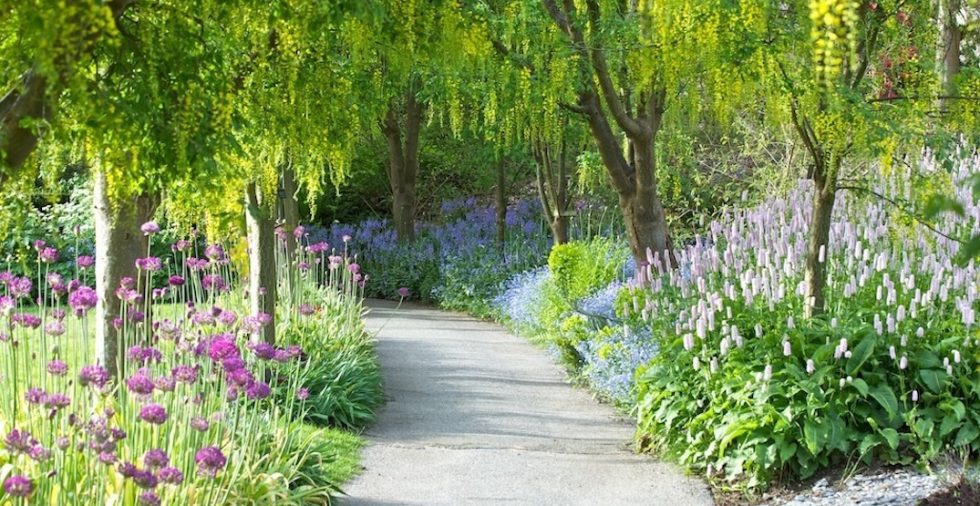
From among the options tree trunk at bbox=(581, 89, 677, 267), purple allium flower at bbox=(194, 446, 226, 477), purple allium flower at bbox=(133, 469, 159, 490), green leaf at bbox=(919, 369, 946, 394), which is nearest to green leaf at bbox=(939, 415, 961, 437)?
green leaf at bbox=(919, 369, 946, 394)

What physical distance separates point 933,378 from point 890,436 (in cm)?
45

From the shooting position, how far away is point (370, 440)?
6.61 m

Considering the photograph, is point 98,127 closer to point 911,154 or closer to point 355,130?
point 355,130

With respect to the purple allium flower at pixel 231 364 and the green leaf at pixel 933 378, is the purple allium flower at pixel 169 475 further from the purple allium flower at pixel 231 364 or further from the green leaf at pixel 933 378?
the green leaf at pixel 933 378

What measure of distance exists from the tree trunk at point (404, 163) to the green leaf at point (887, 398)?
31.4 feet

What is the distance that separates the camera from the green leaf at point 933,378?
18.1 ft

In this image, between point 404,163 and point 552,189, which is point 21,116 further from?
point 404,163

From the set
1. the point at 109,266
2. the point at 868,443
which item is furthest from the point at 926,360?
the point at 109,266

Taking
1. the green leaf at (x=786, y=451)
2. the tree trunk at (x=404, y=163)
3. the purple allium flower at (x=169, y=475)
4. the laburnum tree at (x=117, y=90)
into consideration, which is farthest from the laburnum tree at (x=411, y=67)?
the green leaf at (x=786, y=451)

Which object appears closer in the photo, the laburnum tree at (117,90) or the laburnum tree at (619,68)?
the laburnum tree at (117,90)

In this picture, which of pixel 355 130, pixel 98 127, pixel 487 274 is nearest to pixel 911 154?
pixel 355 130

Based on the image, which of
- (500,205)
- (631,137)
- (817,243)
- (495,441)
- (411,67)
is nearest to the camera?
(817,243)

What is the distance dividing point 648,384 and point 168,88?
3991 mm

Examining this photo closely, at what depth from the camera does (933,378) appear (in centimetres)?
553
